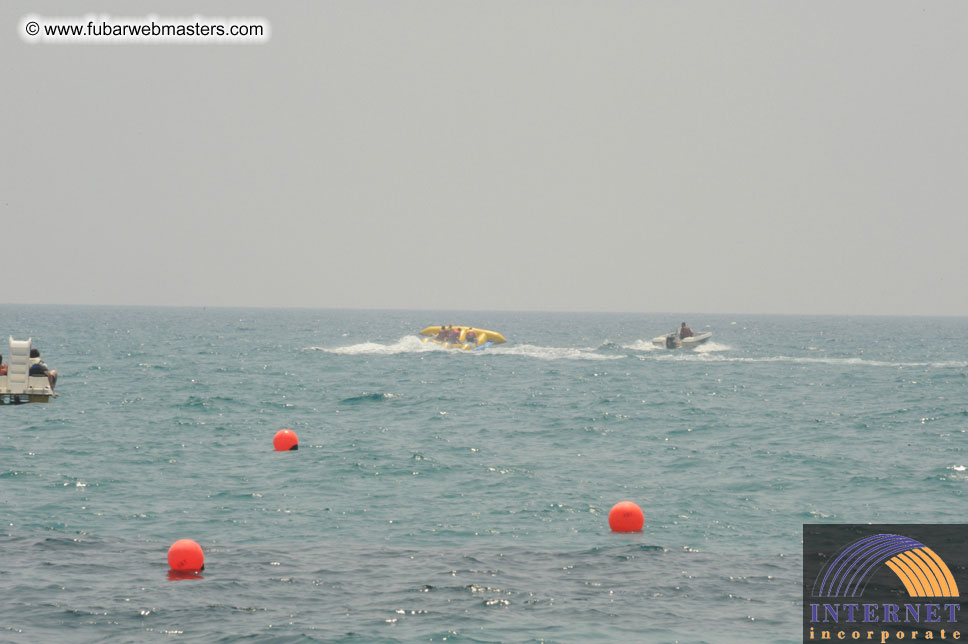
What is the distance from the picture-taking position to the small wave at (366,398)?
145 feet

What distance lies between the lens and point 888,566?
655 inches

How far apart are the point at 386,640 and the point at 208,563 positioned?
16.2 ft

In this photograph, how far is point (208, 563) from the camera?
55.0 ft

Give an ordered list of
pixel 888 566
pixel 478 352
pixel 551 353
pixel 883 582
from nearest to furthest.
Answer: pixel 883 582 < pixel 888 566 < pixel 478 352 < pixel 551 353

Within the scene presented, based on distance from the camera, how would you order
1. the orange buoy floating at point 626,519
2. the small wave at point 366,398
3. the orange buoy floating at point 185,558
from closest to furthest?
the orange buoy floating at point 185,558 < the orange buoy floating at point 626,519 < the small wave at point 366,398

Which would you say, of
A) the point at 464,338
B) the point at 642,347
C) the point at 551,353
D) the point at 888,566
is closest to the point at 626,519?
the point at 888,566

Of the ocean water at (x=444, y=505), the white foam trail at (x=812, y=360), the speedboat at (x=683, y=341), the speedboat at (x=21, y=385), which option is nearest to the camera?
the ocean water at (x=444, y=505)

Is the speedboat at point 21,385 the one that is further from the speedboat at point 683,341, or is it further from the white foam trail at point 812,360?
the speedboat at point 683,341

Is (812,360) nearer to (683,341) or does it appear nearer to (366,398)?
(683,341)

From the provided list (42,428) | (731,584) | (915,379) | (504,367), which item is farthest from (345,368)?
(731,584)

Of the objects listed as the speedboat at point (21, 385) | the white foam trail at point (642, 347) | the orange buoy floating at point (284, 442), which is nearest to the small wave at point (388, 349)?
the white foam trail at point (642, 347)

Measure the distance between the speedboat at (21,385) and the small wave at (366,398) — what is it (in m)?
14.9

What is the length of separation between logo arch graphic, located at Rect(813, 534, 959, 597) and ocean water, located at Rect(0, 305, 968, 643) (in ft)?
2.44

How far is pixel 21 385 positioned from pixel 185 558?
18223 mm
